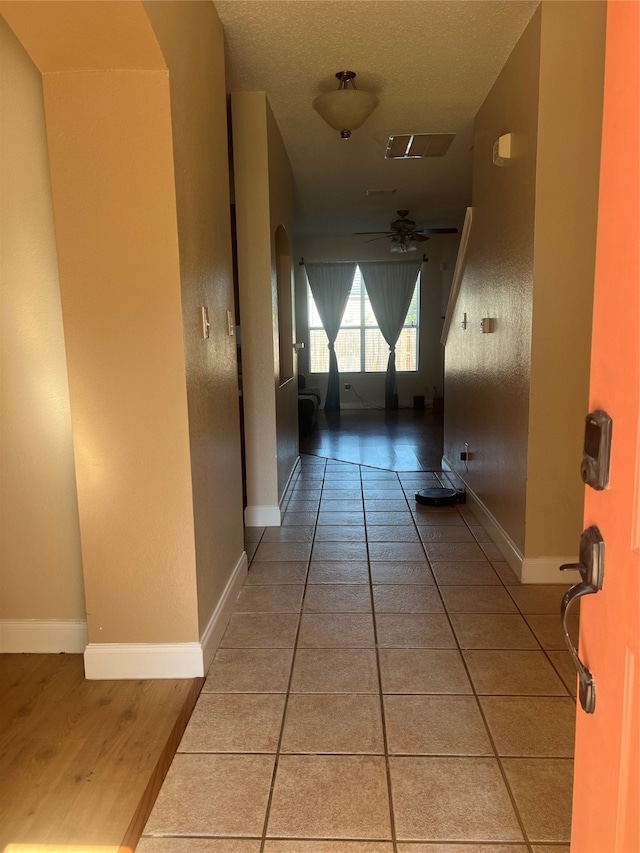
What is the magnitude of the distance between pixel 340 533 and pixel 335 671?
1493 millimetres

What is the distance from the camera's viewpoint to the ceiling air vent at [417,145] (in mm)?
4277

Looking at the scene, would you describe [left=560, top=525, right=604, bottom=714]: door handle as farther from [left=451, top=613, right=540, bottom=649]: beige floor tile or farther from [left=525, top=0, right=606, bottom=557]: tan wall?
[left=525, top=0, right=606, bottom=557]: tan wall

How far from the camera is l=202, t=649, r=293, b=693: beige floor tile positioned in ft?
6.59

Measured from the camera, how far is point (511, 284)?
2980 millimetres

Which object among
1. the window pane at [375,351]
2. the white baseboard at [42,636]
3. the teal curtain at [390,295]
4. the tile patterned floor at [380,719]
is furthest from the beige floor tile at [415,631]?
the window pane at [375,351]

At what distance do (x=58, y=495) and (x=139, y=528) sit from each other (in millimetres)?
405

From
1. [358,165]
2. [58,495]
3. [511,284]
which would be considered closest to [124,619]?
[58,495]

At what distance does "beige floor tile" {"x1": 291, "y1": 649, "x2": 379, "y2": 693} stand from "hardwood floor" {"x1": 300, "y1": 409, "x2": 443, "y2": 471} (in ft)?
10.4

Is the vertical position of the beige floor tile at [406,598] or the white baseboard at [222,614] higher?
the white baseboard at [222,614]

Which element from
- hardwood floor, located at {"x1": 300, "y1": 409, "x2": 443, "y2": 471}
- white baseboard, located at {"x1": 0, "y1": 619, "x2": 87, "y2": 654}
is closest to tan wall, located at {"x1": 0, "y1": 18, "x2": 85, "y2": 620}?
white baseboard, located at {"x1": 0, "y1": 619, "x2": 87, "y2": 654}

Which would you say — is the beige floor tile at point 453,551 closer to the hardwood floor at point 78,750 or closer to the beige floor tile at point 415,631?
the beige floor tile at point 415,631

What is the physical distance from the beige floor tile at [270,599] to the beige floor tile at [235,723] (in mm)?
631

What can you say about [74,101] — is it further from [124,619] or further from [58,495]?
[124,619]

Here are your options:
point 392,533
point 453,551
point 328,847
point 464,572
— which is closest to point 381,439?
point 392,533
